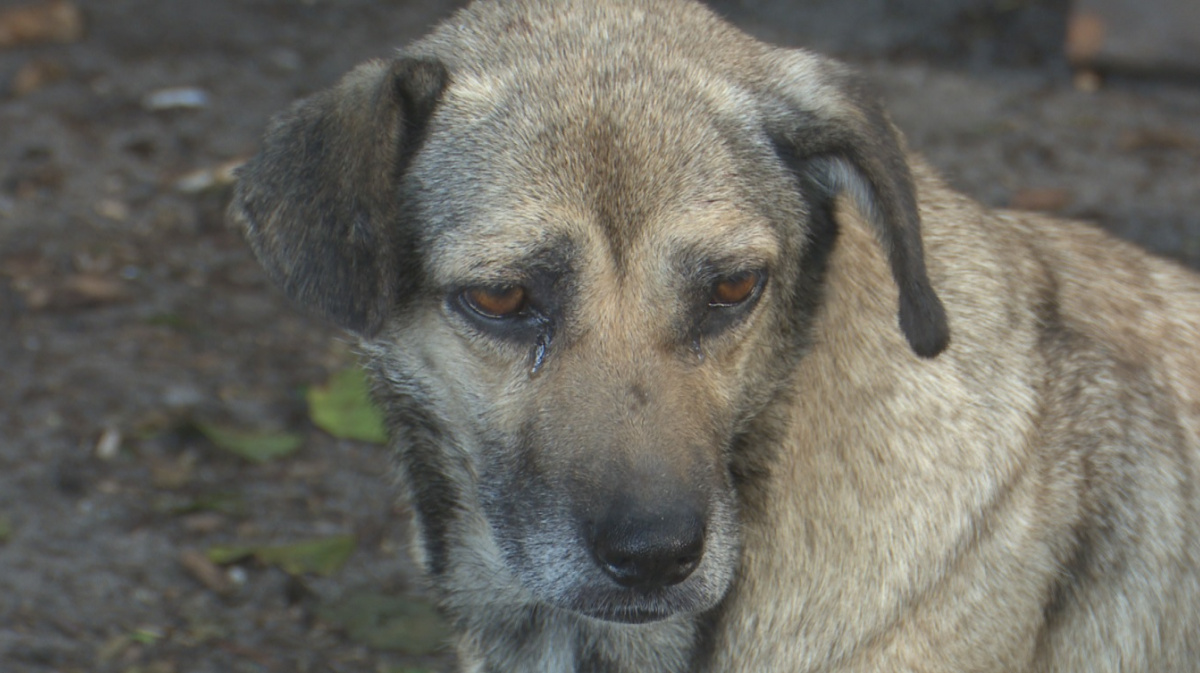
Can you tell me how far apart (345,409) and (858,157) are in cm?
297

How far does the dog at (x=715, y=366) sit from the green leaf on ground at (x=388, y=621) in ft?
3.02

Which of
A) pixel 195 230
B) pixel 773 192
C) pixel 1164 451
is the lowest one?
pixel 195 230

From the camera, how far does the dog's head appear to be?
3.02 meters

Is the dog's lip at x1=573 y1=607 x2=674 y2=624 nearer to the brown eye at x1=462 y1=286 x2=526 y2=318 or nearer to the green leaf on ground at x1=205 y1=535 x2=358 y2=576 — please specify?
the brown eye at x1=462 y1=286 x2=526 y2=318

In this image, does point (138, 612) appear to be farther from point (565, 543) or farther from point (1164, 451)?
point (1164, 451)

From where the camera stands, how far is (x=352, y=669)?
4387 mm

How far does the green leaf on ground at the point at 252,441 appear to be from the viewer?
5402 millimetres

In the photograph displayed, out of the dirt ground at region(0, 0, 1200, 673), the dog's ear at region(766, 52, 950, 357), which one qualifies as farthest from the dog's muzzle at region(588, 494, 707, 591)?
the dirt ground at region(0, 0, 1200, 673)

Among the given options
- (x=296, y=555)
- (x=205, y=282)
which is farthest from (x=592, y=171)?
(x=205, y=282)

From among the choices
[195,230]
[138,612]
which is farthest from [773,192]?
[195,230]

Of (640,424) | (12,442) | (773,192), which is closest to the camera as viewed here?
(640,424)

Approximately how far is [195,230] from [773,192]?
433 cm

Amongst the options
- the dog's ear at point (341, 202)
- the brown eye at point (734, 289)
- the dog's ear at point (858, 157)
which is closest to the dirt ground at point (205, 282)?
the dog's ear at point (858, 157)

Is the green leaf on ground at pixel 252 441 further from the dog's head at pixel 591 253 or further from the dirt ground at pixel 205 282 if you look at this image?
the dog's head at pixel 591 253
